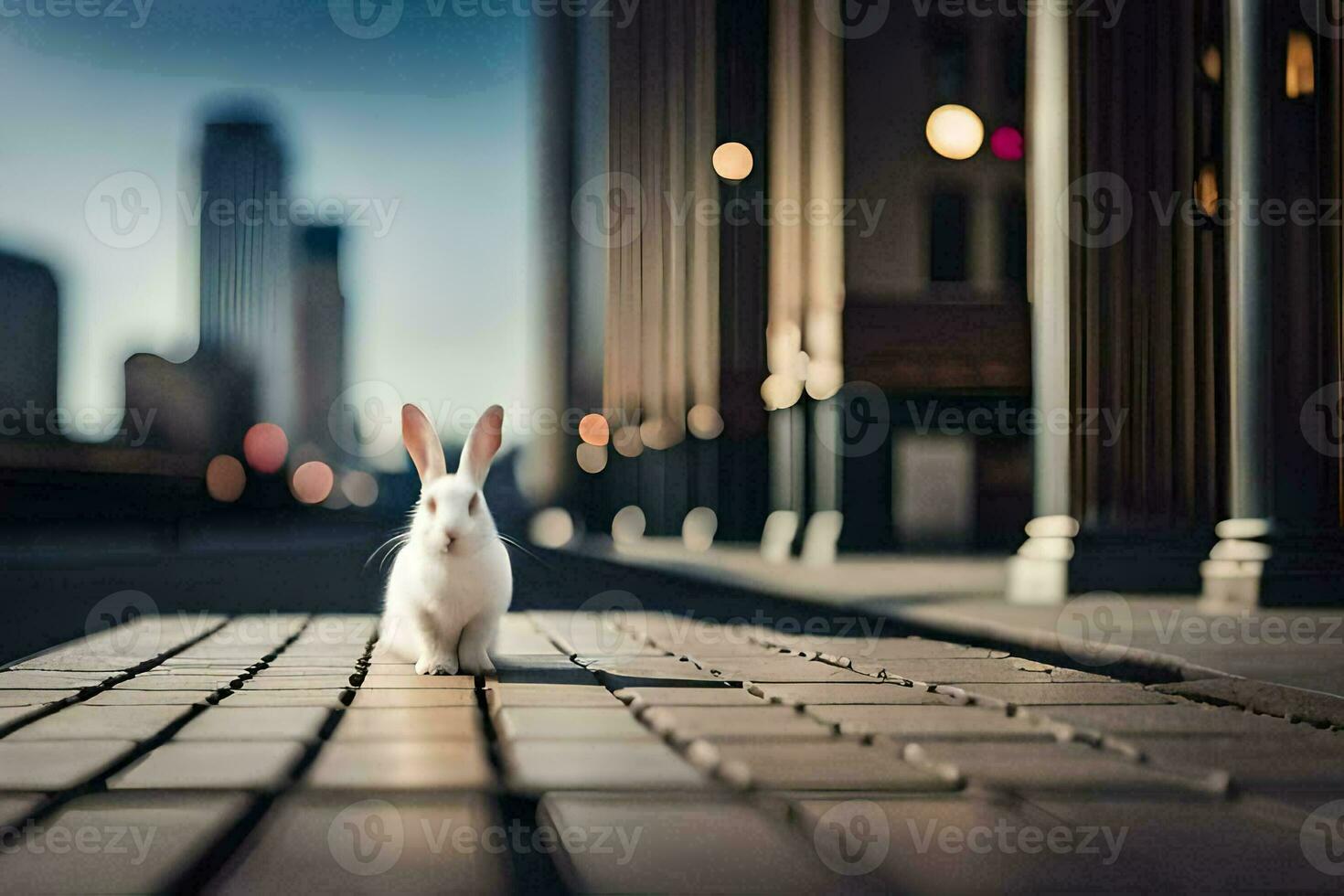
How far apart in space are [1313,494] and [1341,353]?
100cm

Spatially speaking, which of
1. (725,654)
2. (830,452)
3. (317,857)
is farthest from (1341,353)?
(830,452)

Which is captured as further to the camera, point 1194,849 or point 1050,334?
point 1050,334

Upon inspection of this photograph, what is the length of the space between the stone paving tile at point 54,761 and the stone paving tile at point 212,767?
0.21 ft

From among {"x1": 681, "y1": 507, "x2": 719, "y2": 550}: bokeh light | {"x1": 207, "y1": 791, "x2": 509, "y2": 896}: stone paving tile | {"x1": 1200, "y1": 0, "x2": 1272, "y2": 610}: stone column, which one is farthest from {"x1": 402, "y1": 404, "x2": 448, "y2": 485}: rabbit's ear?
{"x1": 681, "y1": 507, "x2": 719, "y2": 550}: bokeh light

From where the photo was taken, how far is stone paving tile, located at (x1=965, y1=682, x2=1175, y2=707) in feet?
13.7

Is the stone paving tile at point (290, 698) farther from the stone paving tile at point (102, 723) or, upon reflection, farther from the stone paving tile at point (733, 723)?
the stone paving tile at point (733, 723)

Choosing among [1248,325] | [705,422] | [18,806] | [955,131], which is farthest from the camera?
[705,422]

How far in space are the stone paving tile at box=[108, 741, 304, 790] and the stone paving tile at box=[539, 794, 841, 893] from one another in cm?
69

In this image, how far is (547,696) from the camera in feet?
14.0

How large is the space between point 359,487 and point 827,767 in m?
139

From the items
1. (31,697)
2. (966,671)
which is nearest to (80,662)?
(31,697)

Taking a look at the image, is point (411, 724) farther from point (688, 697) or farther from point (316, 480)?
point (316, 480)

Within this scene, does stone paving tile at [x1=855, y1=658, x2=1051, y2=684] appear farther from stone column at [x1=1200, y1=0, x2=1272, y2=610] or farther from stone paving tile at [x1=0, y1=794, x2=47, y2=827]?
stone column at [x1=1200, y1=0, x2=1272, y2=610]

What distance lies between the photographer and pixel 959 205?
23141 mm
